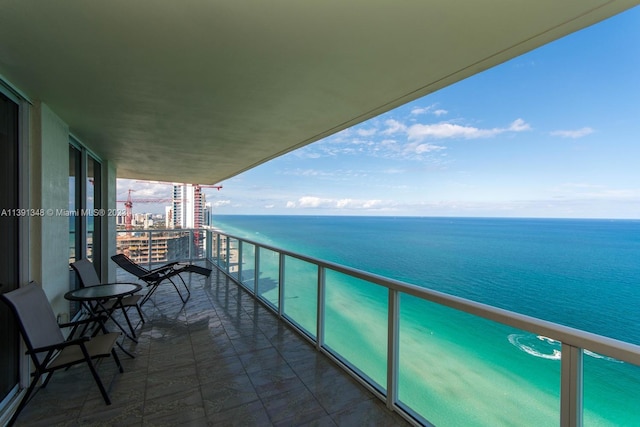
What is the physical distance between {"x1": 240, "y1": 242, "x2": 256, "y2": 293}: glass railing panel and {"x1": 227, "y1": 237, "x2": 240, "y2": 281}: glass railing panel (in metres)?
0.25

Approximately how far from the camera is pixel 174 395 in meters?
2.33

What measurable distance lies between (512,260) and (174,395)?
92.4 ft

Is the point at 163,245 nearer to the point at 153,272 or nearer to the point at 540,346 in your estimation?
the point at 153,272

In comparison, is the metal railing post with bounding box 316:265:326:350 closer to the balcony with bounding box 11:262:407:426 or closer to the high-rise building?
the balcony with bounding box 11:262:407:426

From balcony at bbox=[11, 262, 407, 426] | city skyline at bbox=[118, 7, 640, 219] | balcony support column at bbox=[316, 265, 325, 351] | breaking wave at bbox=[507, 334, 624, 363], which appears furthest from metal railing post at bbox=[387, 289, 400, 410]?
city skyline at bbox=[118, 7, 640, 219]

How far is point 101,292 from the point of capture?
125 inches

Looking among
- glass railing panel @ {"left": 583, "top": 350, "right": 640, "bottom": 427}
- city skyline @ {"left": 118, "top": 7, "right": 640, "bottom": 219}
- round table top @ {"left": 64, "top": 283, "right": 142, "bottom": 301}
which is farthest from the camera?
city skyline @ {"left": 118, "top": 7, "right": 640, "bottom": 219}

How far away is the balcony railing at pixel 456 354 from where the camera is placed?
49.2 inches

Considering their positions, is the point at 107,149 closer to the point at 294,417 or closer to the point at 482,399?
the point at 294,417

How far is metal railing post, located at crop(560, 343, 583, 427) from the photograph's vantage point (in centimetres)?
124

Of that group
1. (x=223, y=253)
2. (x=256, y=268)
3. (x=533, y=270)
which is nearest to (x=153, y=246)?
(x=223, y=253)

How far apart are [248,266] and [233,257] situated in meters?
0.90

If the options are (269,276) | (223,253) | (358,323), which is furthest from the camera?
(223,253)

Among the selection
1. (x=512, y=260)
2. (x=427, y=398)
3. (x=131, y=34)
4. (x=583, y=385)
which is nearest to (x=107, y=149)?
(x=131, y=34)
